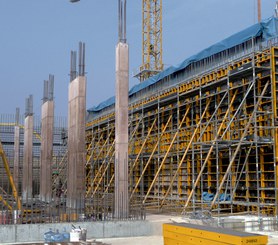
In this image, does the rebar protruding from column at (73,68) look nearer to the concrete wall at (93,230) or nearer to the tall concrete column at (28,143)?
the concrete wall at (93,230)

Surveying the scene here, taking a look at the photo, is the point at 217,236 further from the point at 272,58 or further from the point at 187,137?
the point at 187,137

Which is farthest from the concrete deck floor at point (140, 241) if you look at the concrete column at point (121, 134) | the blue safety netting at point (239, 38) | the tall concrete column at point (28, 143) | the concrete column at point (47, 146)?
the tall concrete column at point (28, 143)

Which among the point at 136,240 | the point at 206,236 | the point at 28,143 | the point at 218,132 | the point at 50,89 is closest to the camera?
the point at 206,236

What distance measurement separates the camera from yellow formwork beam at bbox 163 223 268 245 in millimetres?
10048

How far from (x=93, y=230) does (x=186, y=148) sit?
9136mm

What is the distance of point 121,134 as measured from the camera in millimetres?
18516

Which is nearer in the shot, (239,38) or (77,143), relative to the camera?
(239,38)

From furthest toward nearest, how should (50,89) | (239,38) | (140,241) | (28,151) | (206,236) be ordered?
(28,151) → (50,89) → (239,38) → (140,241) → (206,236)

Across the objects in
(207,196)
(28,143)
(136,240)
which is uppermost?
(28,143)

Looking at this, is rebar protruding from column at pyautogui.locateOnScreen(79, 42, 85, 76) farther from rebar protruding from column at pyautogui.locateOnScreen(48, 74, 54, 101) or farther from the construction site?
rebar protruding from column at pyautogui.locateOnScreen(48, 74, 54, 101)

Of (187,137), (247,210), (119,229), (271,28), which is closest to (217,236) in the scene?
(119,229)

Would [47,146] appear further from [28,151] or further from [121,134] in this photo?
[121,134]

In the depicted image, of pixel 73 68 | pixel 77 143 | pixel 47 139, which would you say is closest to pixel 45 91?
pixel 47 139

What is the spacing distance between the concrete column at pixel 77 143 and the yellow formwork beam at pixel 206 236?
982 cm
